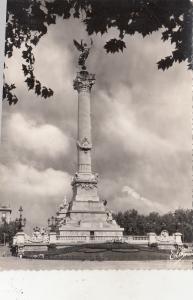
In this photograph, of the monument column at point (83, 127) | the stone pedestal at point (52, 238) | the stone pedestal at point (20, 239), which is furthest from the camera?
the monument column at point (83, 127)

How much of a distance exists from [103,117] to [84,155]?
11.9 metres

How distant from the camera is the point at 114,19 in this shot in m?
4.57

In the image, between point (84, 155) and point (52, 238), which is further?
point (84, 155)

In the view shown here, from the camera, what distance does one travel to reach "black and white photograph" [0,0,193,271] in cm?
466

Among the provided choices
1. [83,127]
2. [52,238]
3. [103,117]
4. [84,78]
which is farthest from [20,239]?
[84,78]

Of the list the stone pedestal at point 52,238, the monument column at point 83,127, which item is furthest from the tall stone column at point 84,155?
the stone pedestal at point 52,238

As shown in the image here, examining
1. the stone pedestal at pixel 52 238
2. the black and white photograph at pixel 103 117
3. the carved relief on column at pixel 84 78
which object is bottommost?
the stone pedestal at pixel 52 238

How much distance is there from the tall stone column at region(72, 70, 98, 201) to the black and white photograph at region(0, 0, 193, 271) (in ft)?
16.1

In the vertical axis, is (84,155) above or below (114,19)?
above

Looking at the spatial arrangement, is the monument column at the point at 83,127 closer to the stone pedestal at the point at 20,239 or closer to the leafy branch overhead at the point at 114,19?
the stone pedestal at the point at 20,239

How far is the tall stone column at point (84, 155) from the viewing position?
80.2 ft

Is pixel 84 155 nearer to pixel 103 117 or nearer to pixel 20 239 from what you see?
pixel 20 239

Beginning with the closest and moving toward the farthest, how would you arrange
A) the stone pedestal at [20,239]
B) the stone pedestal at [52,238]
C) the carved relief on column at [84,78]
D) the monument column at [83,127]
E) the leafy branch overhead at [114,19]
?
the leafy branch overhead at [114,19] < the carved relief on column at [84,78] < the stone pedestal at [20,239] < the stone pedestal at [52,238] < the monument column at [83,127]

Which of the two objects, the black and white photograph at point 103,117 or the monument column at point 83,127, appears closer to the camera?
the black and white photograph at point 103,117
